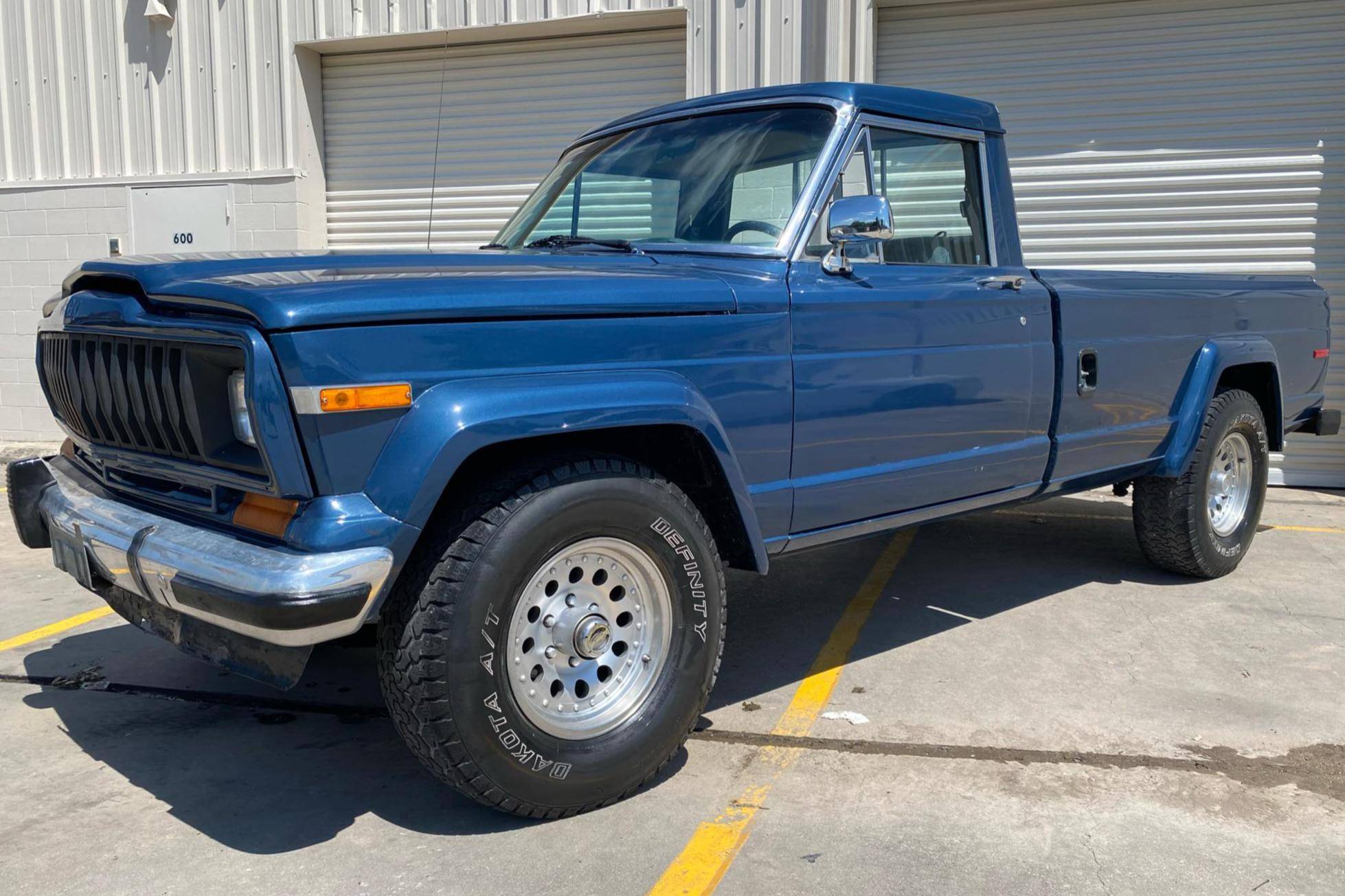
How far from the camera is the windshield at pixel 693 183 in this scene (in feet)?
12.9

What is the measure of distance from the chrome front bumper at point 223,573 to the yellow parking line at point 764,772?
1.04 meters

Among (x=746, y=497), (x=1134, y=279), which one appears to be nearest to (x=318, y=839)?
(x=746, y=497)

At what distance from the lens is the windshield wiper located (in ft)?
13.1

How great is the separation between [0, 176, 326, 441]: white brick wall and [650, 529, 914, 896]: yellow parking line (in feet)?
22.1

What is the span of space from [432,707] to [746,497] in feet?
3.70

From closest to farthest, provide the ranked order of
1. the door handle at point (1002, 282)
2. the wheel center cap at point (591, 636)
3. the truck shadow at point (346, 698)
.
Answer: the wheel center cap at point (591, 636) < the truck shadow at point (346, 698) < the door handle at point (1002, 282)

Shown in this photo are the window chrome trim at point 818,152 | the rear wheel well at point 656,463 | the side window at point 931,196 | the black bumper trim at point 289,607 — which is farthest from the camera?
the side window at point 931,196

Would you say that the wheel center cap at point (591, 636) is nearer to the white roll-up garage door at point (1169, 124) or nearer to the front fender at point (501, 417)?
the front fender at point (501, 417)

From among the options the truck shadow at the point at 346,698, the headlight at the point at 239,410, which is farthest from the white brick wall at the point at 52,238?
the headlight at the point at 239,410

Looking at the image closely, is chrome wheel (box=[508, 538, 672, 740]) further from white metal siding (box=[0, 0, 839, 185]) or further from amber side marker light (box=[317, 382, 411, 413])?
white metal siding (box=[0, 0, 839, 185])

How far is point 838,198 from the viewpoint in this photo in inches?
152

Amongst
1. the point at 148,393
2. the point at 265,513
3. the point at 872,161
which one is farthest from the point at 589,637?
the point at 872,161

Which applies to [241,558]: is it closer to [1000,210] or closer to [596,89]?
[1000,210]

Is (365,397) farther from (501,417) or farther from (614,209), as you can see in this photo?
(614,209)
